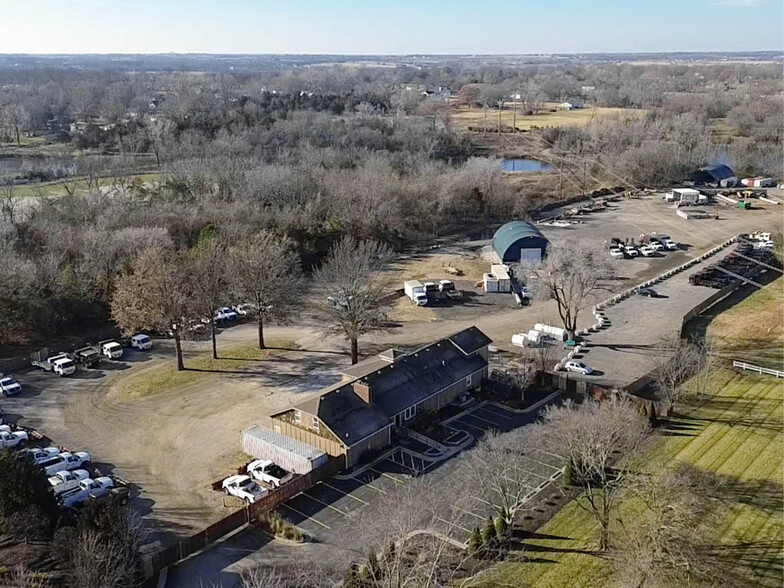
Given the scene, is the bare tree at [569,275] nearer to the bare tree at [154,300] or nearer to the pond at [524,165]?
the bare tree at [154,300]

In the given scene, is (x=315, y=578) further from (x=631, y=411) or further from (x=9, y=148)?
(x=9, y=148)

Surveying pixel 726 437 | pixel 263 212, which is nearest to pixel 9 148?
pixel 263 212

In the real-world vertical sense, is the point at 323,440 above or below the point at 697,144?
below

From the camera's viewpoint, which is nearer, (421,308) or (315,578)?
(315,578)

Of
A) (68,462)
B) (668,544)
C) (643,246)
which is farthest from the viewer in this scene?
(643,246)

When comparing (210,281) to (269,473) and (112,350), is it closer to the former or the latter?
(112,350)

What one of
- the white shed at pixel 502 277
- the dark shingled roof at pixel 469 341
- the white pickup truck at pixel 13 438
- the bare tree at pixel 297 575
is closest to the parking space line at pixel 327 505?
the bare tree at pixel 297 575

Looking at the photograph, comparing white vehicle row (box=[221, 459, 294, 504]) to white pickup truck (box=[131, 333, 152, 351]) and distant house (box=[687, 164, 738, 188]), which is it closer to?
white pickup truck (box=[131, 333, 152, 351])

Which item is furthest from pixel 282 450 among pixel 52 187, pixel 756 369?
pixel 52 187
